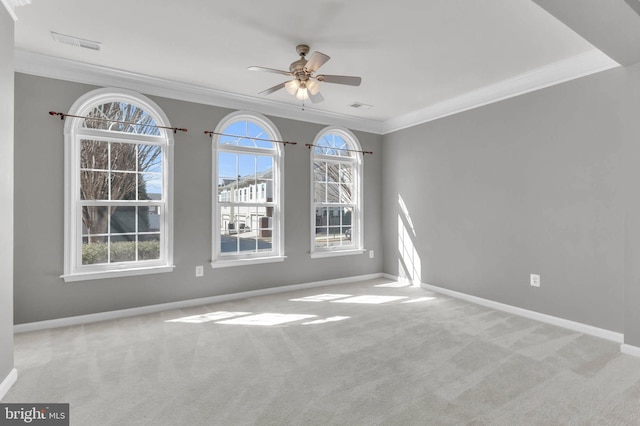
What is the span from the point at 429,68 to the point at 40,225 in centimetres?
444

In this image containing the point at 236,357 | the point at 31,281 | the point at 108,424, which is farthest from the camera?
the point at 31,281

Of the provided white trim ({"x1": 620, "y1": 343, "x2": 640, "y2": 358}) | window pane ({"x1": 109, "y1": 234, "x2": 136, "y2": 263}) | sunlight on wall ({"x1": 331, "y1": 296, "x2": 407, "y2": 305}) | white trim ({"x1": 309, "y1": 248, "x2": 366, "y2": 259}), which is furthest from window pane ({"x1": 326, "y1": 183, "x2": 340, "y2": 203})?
white trim ({"x1": 620, "y1": 343, "x2": 640, "y2": 358})

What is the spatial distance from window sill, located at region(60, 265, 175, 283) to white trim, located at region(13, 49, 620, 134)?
211cm

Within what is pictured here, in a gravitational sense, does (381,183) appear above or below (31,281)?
above

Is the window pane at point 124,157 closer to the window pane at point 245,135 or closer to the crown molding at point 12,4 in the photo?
the window pane at point 245,135

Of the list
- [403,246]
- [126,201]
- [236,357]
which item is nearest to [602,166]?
[403,246]

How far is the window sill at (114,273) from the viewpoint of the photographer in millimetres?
3524

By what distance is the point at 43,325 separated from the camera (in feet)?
11.2

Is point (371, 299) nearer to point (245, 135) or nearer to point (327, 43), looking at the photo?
point (245, 135)

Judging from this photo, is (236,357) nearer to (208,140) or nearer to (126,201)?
(126,201)

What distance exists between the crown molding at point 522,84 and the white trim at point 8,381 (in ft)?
17.4

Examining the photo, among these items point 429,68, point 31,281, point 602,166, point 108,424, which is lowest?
point 108,424

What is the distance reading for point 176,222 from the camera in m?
4.12

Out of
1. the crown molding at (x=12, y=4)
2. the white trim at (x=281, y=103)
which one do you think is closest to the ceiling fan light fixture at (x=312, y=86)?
the white trim at (x=281, y=103)
